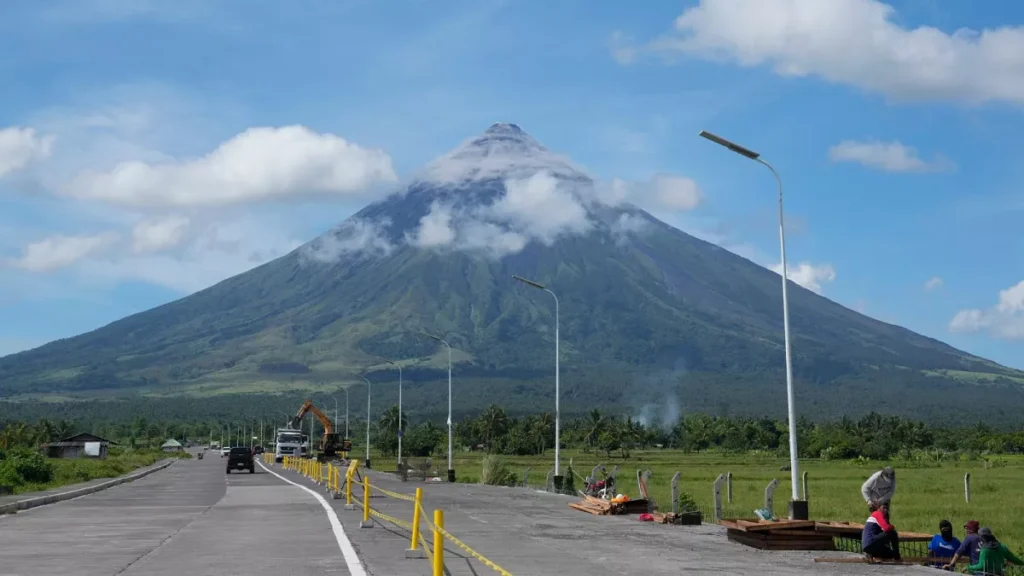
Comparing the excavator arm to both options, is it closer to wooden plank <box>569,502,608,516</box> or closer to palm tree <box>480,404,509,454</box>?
palm tree <box>480,404,509,454</box>

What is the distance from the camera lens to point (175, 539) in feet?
65.0

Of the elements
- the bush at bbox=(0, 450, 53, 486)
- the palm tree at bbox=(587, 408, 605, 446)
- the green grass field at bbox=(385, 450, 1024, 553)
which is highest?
→ the palm tree at bbox=(587, 408, 605, 446)

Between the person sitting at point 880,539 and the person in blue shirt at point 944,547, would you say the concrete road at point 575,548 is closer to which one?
the person sitting at point 880,539

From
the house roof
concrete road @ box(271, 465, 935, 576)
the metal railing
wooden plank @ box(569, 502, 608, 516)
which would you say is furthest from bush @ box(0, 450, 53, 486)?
the house roof

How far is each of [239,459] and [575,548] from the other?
4637 cm

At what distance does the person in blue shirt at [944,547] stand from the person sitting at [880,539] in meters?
0.66

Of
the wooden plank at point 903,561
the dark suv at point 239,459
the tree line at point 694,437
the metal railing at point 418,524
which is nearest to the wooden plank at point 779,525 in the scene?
the wooden plank at point 903,561

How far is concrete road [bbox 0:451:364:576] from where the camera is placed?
15.4 m

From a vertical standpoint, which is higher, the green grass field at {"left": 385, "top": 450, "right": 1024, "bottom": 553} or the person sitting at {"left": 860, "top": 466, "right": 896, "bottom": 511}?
the person sitting at {"left": 860, "top": 466, "right": 896, "bottom": 511}

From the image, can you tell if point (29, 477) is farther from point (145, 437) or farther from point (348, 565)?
point (145, 437)

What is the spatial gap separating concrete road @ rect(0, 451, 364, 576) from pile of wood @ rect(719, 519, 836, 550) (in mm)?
6549

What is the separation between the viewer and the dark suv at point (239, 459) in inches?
2422

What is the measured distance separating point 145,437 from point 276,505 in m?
162

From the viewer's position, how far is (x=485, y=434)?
135 m
